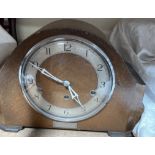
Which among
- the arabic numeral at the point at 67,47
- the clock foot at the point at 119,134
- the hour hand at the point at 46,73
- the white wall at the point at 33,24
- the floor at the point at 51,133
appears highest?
the white wall at the point at 33,24

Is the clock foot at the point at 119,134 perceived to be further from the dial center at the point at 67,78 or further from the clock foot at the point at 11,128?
the clock foot at the point at 11,128

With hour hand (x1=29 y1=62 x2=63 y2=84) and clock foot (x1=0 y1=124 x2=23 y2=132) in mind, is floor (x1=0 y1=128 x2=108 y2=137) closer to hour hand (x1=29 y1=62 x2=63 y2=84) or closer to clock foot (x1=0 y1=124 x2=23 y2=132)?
clock foot (x1=0 y1=124 x2=23 y2=132)

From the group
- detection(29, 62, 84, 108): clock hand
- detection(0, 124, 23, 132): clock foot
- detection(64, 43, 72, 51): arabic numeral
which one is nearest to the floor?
detection(0, 124, 23, 132): clock foot

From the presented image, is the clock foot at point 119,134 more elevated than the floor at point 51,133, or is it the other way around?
the clock foot at point 119,134

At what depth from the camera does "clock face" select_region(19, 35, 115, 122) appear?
2.06 feet

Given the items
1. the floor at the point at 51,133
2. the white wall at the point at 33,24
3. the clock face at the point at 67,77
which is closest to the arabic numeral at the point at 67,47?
the clock face at the point at 67,77

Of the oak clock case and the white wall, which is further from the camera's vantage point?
the white wall

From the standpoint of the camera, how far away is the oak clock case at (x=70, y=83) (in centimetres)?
63

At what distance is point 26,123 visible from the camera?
699mm

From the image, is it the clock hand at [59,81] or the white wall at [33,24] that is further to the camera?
the white wall at [33,24]
